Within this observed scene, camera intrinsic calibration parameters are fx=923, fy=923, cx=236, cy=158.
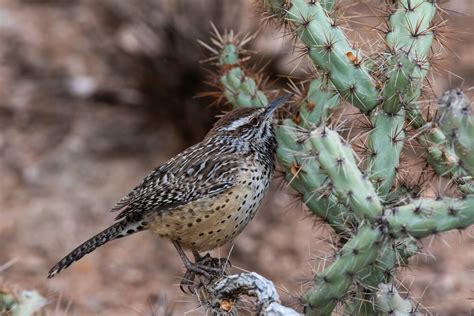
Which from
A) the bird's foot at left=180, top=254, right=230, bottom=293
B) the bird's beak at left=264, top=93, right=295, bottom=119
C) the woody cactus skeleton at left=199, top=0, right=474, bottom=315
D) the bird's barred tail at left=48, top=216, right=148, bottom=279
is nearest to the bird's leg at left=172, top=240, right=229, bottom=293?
the bird's foot at left=180, top=254, right=230, bottom=293

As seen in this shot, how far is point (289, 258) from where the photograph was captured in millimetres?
6492

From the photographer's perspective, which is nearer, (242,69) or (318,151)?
(318,151)

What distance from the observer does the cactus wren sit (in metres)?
3.96

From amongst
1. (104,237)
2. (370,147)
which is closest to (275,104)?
(370,147)

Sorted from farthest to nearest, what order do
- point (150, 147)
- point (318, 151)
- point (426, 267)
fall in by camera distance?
point (150, 147), point (426, 267), point (318, 151)

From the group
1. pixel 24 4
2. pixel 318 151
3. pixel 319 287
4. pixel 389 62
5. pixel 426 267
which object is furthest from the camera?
pixel 24 4

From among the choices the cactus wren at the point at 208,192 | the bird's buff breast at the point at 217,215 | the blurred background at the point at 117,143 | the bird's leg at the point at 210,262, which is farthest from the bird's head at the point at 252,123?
the blurred background at the point at 117,143

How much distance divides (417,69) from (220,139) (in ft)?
3.60

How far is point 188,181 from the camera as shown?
4.02m

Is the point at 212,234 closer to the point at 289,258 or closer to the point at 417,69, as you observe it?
the point at 417,69

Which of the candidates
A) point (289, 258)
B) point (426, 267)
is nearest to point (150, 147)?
point (289, 258)

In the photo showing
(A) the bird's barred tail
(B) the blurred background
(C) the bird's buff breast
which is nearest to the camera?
(C) the bird's buff breast

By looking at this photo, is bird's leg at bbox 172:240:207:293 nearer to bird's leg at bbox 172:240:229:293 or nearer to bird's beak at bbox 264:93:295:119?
bird's leg at bbox 172:240:229:293

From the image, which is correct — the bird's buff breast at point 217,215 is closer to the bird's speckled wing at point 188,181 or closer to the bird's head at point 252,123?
the bird's speckled wing at point 188,181
